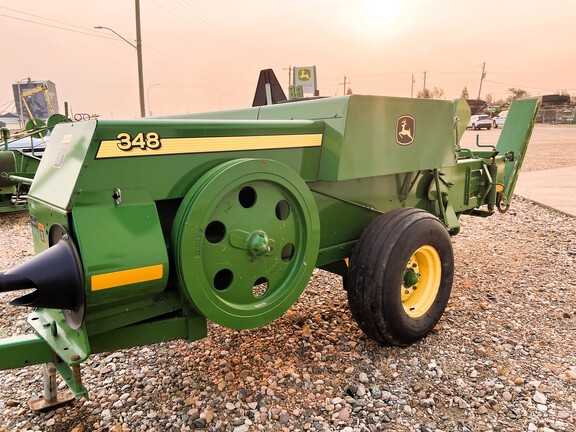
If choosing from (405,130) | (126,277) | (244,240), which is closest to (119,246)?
(126,277)

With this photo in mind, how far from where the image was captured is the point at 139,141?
200 cm

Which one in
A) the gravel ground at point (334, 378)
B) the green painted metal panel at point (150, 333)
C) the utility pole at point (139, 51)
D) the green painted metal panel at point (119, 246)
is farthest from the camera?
the utility pole at point (139, 51)

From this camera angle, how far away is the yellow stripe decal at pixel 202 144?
1.94 meters

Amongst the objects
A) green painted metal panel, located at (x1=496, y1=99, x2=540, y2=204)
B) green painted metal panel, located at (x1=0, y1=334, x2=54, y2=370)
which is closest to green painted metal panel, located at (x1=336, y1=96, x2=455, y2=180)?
green painted metal panel, located at (x1=0, y1=334, x2=54, y2=370)

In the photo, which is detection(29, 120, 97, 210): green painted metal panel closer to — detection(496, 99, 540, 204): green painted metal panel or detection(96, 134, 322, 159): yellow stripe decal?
detection(96, 134, 322, 159): yellow stripe decal

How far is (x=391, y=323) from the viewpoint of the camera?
2760mm

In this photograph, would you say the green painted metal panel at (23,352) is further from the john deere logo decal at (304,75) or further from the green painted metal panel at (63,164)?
the john deere logo decal at (304,75)

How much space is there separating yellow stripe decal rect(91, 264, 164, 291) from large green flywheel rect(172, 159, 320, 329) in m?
0.11

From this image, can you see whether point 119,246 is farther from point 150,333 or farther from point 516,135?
point 516,135

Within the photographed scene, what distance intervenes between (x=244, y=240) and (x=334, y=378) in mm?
1052

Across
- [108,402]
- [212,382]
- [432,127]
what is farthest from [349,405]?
[432,127]

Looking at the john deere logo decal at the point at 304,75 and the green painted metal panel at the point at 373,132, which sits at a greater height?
the john deere logo decal at the point at 304,75

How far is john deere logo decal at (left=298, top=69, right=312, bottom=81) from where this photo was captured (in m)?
23.9

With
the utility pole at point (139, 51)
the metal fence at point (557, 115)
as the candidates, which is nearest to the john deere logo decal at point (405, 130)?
the utility pole at point (139, 51)
